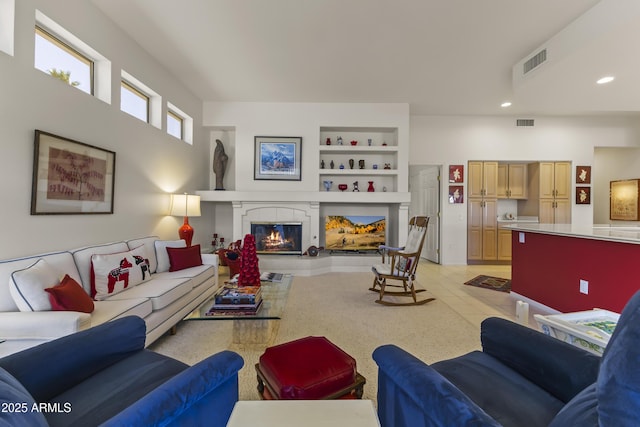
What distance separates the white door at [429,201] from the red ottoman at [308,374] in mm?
5117

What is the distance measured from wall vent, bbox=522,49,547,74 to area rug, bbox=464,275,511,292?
2.95 meters

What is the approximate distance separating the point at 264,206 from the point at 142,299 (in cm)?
315

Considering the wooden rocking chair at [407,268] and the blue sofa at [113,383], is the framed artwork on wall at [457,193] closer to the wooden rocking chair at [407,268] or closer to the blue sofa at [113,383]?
the wooden rocking chair at [407,268]

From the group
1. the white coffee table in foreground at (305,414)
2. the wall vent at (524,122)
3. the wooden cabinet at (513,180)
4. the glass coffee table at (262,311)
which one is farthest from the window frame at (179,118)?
the wall vent at (524,122)

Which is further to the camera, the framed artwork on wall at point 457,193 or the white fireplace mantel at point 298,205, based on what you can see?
the framed artwork on wall at point 457,193

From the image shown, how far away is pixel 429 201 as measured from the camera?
6320mm

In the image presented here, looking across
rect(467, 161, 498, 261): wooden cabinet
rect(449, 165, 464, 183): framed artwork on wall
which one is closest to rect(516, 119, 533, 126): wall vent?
rect(467, 161, 498, 261): wooden cabinet

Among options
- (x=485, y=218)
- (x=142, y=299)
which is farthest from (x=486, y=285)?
(x=142, y=299)

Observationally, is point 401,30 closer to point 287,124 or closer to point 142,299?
point 287,124

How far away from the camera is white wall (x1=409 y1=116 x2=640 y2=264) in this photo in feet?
18.8

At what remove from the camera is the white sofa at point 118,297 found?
5.12ft

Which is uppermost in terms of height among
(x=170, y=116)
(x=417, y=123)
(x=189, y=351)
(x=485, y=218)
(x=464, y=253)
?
(x=417, y=123)

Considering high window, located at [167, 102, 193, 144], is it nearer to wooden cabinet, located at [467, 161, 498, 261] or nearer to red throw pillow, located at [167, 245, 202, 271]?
red throw pillow, located at [167, 245, 202, 271]

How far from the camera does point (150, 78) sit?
3672 millimetres
